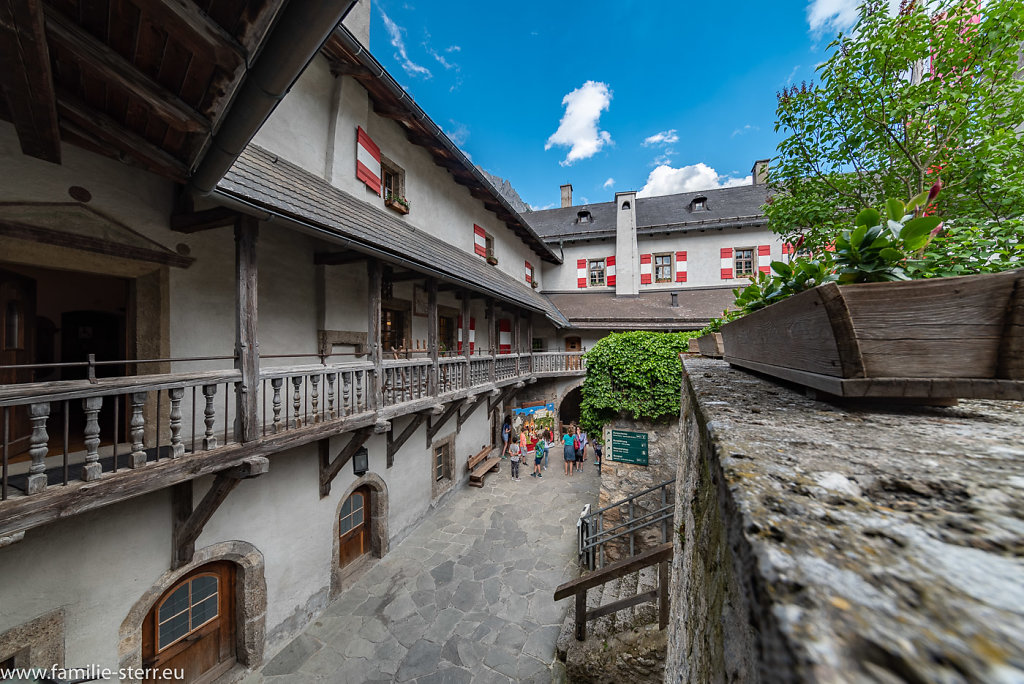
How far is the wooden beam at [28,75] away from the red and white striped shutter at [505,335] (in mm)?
10340

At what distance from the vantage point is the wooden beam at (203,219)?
385 cm

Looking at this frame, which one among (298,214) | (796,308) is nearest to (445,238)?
(298,214)

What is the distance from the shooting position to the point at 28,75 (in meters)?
2.11

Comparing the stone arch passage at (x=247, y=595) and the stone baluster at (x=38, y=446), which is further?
the stone arch passage at (x=247, y=595)

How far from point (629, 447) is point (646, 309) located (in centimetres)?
913

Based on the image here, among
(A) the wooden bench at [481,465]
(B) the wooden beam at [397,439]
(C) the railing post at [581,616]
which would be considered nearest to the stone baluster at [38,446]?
(B) the wooden beam at [397,439]

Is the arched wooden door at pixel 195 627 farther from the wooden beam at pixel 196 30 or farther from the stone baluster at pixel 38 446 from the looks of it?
the wooden beam at pixel 196 30

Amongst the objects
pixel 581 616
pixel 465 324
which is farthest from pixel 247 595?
pixel 465 324

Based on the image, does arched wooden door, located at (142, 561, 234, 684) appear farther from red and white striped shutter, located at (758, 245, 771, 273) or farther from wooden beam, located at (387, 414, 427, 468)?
red and white striped shutter, located at (758, 245, 771, 273)

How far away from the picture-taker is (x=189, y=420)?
4227mm

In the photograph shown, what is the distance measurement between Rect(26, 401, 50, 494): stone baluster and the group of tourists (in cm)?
903

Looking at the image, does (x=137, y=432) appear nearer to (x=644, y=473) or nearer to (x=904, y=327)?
(x=904, y=327)

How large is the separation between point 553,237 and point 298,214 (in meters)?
16.4

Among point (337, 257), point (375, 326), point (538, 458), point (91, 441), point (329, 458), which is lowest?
point (538, 458)
